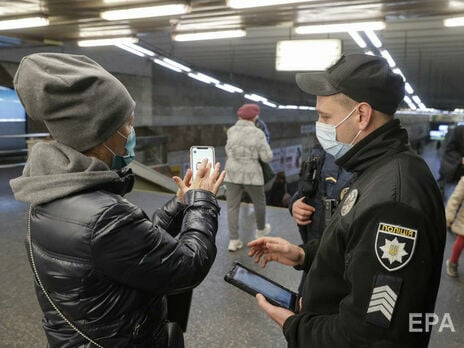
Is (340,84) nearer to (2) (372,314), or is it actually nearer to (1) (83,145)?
(2) (372,314)

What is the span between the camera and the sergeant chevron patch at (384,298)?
0.91m

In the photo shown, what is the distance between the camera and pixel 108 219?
102 centimetres

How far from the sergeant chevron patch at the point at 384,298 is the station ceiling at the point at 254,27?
416 centimetres

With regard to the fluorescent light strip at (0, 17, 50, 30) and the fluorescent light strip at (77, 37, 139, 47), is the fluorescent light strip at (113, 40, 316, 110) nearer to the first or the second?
the fluorescent light strip at (77, 37, 139, 47)

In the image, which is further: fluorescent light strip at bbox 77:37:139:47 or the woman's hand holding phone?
fluorescent light strip at bbox 77:37:139:47

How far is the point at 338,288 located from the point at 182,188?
756 millimetres

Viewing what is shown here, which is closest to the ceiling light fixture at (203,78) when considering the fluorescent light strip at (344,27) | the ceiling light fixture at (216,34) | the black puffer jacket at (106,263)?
the ceiling light fixture at (216,34)

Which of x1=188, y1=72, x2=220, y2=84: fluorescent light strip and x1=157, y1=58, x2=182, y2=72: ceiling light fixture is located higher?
x1=157, y1=58, x2=182, y2=72: ceiling light fixture

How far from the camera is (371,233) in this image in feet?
3.08

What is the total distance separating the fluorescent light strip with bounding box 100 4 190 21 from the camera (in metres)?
5.13

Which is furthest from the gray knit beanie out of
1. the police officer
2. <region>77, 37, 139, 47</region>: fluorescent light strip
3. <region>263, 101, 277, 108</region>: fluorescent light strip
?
<region>263, 101, 277, 108</region>: fluorescent light strip

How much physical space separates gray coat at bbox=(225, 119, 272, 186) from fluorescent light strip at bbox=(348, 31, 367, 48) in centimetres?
485

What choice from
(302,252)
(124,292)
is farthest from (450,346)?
(124,292)

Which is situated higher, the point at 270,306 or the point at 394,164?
the point at 394,164
